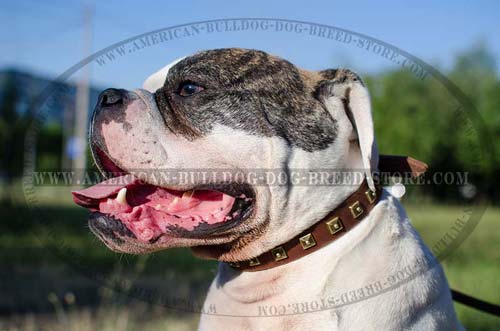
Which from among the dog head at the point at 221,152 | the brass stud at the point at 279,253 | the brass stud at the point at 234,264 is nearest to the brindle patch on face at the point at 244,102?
the dog head at the point at 221,152

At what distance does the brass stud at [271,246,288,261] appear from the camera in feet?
7.66

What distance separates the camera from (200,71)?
2395mm

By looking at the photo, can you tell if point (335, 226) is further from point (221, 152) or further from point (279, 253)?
point (221, 152)

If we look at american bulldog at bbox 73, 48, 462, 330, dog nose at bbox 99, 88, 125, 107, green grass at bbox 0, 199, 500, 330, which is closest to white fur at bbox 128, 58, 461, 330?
american bulldog at bbox 73, 48, 462, 330

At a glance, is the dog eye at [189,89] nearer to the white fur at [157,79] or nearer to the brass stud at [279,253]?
the white fur at [157,79]

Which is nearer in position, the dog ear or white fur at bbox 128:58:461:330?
white fur at bbox 128:58:461:330

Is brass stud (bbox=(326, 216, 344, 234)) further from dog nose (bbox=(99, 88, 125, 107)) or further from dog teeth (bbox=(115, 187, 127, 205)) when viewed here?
dog nose (bbox=(99, 88, 125, 107))

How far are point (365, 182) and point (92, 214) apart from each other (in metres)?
1.09

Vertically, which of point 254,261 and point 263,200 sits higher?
point 263,200

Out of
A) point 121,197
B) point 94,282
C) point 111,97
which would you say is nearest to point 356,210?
point 121,197

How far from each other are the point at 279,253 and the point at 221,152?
0.45 metres

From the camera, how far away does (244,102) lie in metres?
2.39

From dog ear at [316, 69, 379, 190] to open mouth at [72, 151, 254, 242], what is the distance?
476mm

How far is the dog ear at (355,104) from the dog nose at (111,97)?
31.2 inches
